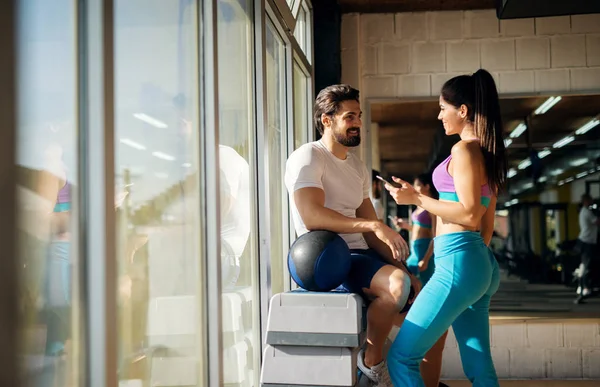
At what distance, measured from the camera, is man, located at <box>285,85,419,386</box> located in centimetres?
296

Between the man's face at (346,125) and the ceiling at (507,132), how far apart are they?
2.80 m

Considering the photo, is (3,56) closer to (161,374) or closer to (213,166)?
(161,374)

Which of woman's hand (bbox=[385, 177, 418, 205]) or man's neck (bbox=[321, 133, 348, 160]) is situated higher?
man's neck (bbox=[321, 133, 348, 160])

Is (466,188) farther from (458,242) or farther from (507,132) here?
(507,132)

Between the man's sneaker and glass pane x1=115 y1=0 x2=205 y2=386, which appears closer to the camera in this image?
glass pane x1=115 y1=0 x2=205 y2=386

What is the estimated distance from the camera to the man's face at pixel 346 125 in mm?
3277

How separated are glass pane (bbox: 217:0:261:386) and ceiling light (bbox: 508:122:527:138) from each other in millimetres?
3077

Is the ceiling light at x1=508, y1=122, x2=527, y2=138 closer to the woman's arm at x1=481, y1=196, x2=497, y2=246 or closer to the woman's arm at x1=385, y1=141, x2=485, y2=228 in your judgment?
the woman's arm at x1=481, y1=196, x2=497, y2=246

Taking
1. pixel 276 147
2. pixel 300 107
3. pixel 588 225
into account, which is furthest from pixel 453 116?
pixel 588 225

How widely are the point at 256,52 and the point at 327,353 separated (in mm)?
1555

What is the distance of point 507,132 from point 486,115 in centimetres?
328

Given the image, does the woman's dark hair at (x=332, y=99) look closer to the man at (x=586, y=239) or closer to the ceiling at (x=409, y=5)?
the ceiling at (x=409, y=5)

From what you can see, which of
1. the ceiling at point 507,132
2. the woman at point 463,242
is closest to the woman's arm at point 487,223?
the woman at point 463,242

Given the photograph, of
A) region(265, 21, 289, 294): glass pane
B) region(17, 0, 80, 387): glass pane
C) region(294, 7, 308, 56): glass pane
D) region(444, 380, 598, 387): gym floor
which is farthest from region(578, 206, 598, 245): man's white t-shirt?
region(17, 0, 80, 387): glass pane
